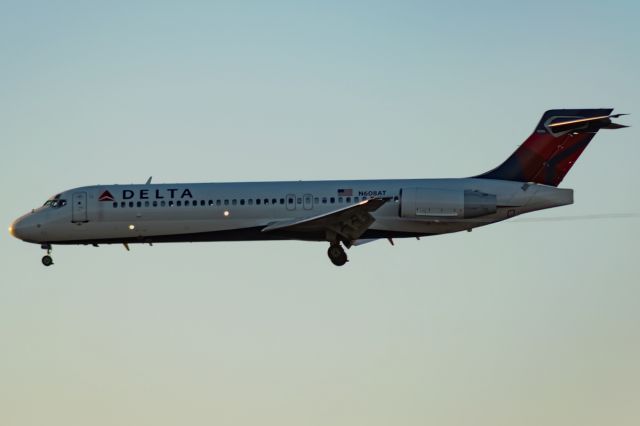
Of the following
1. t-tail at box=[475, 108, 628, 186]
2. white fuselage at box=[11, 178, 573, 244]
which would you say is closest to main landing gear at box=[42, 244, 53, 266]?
white fuselage at box=[11, 178, 573, 244]

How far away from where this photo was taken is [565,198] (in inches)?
2386

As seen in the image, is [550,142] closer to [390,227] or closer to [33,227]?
[390,227]

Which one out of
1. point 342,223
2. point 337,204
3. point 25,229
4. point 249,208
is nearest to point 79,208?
point 25,229

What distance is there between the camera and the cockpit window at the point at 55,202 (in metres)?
63.4

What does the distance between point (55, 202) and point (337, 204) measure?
10.3m

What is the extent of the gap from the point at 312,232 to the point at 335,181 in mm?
2110

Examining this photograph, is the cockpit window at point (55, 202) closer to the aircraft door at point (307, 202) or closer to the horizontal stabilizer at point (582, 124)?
the aircraft door at point (307, 202)

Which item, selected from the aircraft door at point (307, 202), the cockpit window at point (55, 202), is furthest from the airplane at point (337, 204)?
the cockpit window at point (55, 202)

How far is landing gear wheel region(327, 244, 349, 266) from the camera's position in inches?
2421

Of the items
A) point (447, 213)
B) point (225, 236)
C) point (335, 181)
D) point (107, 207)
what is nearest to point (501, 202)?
point (447, 213)

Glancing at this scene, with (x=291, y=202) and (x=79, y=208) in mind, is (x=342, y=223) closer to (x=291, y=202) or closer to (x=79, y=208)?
(x=291, y=202)

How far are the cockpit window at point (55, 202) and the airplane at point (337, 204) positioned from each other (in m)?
0.28

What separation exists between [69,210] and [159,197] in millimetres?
3370

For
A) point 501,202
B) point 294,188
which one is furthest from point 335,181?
point 501,202
